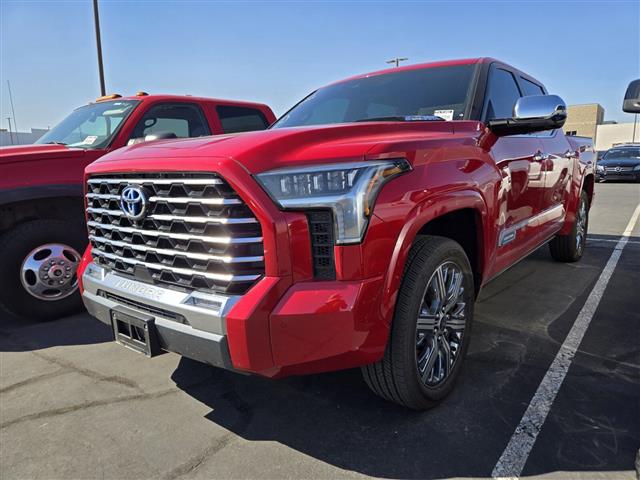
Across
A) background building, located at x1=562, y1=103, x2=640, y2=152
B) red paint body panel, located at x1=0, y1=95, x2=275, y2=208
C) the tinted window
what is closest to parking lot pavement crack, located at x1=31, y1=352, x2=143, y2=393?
red paint body panel, located at x1=0, y1=95, x2=275, y2=208

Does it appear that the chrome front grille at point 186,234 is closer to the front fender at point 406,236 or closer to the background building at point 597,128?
the front fender at point 406,236

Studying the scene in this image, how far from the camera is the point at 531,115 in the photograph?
2.68 m

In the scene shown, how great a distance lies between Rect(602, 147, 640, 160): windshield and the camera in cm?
1951

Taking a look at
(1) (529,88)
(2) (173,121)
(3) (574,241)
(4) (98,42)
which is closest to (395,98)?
(1) (529,88)

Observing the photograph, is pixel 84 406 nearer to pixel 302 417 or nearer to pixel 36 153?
pixel 302 417

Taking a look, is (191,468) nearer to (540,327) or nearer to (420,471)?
(420,471)

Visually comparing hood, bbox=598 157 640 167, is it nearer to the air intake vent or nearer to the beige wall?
the air intake vent

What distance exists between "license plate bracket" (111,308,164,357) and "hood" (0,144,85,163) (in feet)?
7.12

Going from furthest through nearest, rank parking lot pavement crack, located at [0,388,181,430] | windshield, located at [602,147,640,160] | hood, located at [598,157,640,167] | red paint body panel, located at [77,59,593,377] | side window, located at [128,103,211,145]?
windshield, located at [602,147,640,160]
hood, located at [598,157,640,167]
side window, located at [128,103,211,145]
parking lot pavement crack, located at [0,388,181,430]
red paint body panel, located at [77,59,593,377]

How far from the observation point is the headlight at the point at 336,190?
1.83 m

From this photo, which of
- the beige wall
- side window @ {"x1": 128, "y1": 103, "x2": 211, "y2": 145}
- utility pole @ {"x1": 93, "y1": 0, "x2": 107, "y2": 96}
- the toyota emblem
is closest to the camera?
the toyota emblem

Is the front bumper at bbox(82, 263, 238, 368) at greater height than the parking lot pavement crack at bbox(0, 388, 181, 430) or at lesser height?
greater

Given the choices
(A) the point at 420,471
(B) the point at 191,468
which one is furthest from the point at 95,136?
(A) the point at 420,471

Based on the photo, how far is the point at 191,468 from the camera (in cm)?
206
